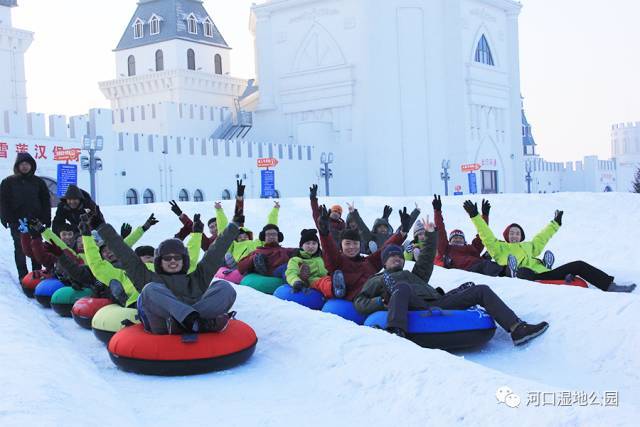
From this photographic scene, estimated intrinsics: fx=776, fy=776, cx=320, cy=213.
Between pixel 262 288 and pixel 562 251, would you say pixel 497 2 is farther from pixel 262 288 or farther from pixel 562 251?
pixel 262 288

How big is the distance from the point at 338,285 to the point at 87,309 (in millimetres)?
2374

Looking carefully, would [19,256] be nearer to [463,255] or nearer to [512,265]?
[463,255]

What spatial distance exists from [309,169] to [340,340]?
1329 inches

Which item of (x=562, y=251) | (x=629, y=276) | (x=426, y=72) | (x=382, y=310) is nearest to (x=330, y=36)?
(x=426, y=72)

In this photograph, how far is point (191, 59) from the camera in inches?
1881

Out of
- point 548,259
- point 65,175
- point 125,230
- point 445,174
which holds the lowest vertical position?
point 548,259

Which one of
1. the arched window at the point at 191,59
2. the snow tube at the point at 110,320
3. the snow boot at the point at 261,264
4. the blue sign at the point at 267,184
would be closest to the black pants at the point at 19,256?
the snow boot at the point at 261,264

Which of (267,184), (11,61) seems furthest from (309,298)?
(11,61)

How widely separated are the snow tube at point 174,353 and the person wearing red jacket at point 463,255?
426 centimetres

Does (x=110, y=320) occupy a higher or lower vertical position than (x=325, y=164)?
lower

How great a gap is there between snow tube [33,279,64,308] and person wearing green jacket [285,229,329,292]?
249cm

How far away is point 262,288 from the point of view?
9195 millimetres

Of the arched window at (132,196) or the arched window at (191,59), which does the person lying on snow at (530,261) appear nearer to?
the arched window at (132,196)

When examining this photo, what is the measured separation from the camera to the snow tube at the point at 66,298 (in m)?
7.95
